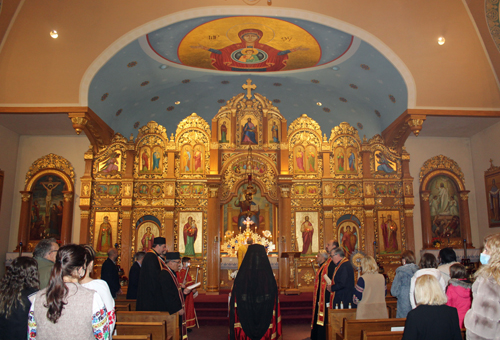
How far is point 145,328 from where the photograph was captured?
5.25 meters

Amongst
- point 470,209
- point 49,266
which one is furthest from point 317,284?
point 470,209

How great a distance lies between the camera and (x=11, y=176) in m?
13.5

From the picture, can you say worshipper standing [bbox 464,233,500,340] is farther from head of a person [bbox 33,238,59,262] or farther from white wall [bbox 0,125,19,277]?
white wall [bbox 0,125,19,277]

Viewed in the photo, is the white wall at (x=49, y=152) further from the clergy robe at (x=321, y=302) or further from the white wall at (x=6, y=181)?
the clergy robe at (x=321, y=302)

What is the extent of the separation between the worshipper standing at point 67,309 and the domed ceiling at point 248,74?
9.81 m

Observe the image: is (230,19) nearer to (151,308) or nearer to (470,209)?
(151,308)

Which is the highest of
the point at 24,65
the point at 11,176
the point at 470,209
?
the point at 24,65

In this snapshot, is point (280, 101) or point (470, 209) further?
point (280, 101)

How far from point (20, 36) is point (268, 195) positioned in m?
8.54

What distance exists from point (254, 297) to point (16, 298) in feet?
12.5

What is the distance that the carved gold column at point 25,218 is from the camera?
13186 millimetres

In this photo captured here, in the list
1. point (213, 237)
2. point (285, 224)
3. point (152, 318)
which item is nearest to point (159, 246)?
point (152, 318)

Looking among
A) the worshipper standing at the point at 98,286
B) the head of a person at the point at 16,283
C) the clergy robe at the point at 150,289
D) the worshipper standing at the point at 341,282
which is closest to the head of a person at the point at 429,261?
the worshipper standing at the point at 341,282

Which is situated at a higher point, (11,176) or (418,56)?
(418,56)
